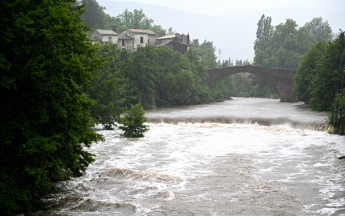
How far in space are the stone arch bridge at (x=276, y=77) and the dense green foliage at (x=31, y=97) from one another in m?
51.2

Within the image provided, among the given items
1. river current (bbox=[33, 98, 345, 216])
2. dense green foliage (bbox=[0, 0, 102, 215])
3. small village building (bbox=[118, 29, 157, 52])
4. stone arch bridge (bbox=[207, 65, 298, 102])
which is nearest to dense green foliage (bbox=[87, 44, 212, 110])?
stone arch bridge (bbox=[207, 65, 298, 102])

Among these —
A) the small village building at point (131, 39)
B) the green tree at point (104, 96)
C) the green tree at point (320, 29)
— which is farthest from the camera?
the green tree at point (320, 29)

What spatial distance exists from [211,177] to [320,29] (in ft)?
381

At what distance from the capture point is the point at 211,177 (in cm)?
1340

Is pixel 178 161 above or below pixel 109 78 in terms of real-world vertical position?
below

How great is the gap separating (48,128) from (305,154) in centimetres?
1316

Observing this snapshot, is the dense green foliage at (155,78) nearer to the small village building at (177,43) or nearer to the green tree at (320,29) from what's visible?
the small village building at (177,43)

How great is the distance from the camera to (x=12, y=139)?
8250 mm

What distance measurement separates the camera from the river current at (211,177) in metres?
10.1

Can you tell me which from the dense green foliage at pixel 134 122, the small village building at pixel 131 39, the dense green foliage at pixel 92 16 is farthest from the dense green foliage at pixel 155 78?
the dense green foliage at pixel 92 16

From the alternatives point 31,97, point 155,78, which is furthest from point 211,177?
point 155,78

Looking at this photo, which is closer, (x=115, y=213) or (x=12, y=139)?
(x=12, y=139)

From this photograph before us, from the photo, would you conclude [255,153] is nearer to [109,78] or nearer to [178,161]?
[178,161]

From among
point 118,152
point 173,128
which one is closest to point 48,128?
point 118,152
